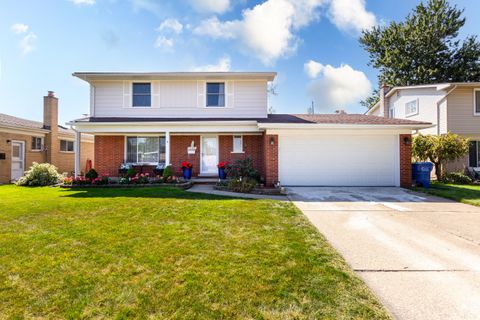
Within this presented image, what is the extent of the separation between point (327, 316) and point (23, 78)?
19.2 m

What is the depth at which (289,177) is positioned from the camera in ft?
37.1

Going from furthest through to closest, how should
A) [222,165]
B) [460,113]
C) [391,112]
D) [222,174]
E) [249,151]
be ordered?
[391,112] → [460,113] → [249,151] → [222,174] → [222,165]

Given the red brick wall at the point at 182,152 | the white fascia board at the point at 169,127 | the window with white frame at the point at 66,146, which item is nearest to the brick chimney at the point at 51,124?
the window with white frame at the point at 66,146

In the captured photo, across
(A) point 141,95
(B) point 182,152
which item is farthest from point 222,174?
(A) point 141,95

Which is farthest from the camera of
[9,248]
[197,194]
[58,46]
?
[58,46]

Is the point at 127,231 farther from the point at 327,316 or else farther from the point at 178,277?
the point at 327,316

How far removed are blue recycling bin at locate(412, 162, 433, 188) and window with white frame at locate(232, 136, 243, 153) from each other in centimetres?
813

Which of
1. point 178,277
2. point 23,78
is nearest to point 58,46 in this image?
point 23,78

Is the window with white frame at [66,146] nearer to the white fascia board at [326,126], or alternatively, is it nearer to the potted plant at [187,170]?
the potted plant at [187,170]

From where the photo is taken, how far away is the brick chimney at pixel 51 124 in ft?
56.3

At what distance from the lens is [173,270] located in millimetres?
3312

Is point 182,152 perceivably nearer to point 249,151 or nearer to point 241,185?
point 249,151

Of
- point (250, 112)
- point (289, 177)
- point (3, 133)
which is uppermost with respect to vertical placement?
point (250, 112)

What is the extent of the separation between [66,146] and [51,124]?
7.24 feet
